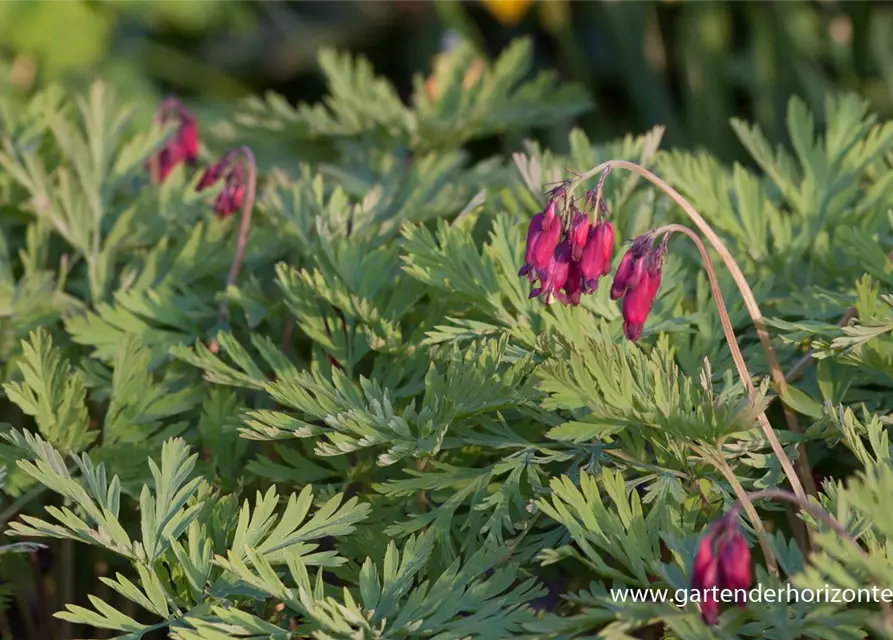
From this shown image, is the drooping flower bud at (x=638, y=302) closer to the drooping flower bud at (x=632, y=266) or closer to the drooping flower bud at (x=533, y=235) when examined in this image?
the drooping flower bud at (x=632, y=266)

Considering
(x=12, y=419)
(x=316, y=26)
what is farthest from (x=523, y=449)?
(x=316, y=26)

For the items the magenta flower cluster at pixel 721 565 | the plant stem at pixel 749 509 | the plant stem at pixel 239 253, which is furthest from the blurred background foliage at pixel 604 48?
the magenta flower cluster at pixel 721 565

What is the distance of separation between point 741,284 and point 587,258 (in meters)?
0.18

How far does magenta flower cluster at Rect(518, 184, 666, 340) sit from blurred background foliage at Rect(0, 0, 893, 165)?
1.70 m

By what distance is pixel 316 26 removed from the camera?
4.29 metres

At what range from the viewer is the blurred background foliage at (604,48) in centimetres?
314

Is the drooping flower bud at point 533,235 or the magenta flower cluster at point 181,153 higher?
the magenta flower cluster at point 181,153

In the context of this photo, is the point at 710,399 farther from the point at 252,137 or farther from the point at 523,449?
the point at 252,137

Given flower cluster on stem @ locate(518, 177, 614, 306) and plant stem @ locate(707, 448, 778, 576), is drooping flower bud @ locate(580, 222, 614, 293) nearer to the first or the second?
flower cluster on stem @ locate(518, 177, 614, 306)

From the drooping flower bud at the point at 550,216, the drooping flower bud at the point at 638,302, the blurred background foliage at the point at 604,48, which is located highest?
the blurred background foliage at the point at 604,48

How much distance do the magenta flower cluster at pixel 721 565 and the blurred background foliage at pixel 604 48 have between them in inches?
80.7

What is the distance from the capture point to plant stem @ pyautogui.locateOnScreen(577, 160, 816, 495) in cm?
110

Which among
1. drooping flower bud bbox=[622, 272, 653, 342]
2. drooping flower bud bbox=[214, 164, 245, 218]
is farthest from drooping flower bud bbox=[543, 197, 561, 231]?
drooping flower bud bbox=[214, 164, 245, 218]

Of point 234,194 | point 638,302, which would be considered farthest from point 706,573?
point 234,194
